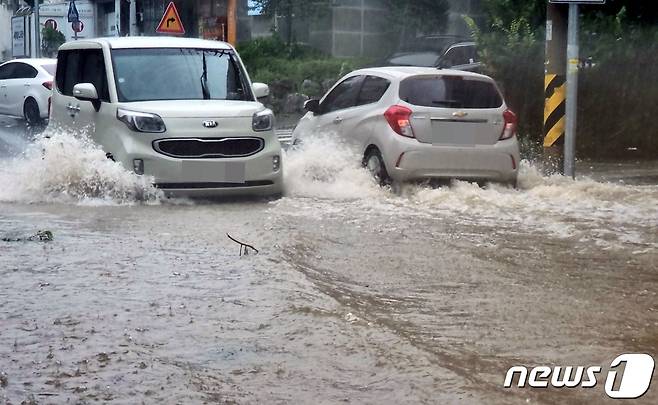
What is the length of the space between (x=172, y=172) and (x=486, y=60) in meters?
7.42

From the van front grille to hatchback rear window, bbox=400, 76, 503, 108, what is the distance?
5.92 feet

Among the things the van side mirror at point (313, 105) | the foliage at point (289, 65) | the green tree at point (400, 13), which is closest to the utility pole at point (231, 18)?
the foliage at point (289, 65)

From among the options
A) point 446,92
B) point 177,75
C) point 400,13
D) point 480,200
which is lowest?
point 480,200

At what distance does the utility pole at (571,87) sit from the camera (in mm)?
12562

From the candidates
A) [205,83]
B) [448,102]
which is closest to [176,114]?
[205,83]

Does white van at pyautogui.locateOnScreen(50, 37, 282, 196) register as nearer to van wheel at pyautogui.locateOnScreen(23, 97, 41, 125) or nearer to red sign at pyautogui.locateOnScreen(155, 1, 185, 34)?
red sign at pyautogui.locateOnScreen(155, 1, 185, 34)

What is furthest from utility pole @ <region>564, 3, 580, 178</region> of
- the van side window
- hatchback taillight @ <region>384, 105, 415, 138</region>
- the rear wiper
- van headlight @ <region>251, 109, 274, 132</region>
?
the van side window

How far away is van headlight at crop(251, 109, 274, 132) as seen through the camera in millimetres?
10781

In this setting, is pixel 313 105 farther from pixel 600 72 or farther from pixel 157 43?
pixel 600 72

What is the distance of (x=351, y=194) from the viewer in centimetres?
1113

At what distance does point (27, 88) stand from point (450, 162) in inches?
546

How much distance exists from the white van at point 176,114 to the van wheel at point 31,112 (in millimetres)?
10492

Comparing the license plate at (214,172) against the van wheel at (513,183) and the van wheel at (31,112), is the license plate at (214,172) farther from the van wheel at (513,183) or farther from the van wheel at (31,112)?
the van wheel at (31,112)

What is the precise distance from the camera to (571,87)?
1269 centimetres
